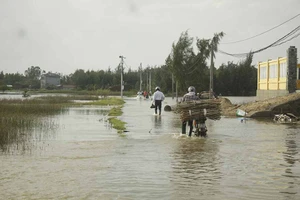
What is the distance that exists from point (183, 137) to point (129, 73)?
117m

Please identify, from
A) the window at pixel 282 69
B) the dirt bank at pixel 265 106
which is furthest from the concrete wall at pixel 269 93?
the dirt bank at pixel 265 106

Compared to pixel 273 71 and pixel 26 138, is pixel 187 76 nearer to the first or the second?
pixel 273 71

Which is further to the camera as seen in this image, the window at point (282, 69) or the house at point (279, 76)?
→ the window at point (282, 69)

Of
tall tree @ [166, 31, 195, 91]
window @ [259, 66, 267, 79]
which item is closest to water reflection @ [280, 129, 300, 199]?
window @ [259, 66, 267, 79]

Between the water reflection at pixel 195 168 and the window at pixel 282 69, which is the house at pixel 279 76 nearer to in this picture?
the window at pixel 282 69

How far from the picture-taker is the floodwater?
738cm

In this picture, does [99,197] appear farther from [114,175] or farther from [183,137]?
[183,137]

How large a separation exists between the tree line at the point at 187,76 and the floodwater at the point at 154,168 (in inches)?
961

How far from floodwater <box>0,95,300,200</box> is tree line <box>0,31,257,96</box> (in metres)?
24.4

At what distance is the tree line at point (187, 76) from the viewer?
179 ft

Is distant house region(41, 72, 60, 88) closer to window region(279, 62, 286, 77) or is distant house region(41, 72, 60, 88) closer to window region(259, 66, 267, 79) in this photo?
window region(259, 66, 267, 79)

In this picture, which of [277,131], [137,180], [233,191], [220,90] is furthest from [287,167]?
[220,90]

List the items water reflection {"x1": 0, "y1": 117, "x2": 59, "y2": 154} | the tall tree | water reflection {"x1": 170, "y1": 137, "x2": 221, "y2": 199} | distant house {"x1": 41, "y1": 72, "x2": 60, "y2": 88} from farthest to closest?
distant house {"x1": 41, "y1": 72, "x2": 60, "y2": 88}
the tall tree
water reflection {"x1": 0, "y1": 117, "x2": 59, "y2": 154}
water reflection {"x1": 170, "y1": 137, "x2": 221, "y2": 199}

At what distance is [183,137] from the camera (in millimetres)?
15547
